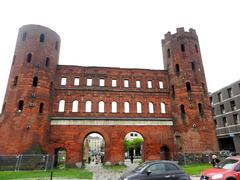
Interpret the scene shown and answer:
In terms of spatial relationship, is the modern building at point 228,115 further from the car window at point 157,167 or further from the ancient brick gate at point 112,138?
the car window at point 157,167

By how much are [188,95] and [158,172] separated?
70.3ft

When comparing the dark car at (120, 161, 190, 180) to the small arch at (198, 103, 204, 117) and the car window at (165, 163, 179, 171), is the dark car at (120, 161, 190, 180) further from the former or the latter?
the small arch at (198, 103, 204, 117)

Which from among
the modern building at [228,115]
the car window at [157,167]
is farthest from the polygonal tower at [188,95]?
the car window at [157,167]

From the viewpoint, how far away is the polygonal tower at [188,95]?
27.9 m

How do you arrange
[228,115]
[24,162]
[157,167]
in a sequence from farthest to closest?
[228,115] < [24,162] < [157,167]

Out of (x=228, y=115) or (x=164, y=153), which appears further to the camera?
(x=228, y=115)

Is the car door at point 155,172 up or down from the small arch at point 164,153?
down

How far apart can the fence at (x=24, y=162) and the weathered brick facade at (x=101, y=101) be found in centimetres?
108

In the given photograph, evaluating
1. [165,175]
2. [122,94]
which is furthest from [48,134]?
[165,175]

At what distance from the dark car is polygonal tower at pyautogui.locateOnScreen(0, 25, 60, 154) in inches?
718

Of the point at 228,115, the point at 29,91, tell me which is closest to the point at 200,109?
the point at 228,115

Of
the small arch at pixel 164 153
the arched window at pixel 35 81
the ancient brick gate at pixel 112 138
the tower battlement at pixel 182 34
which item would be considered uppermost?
the tower battlement at pixel 182 34

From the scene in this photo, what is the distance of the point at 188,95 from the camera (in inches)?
1164

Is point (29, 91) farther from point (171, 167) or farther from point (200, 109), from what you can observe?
point (200, 109)
